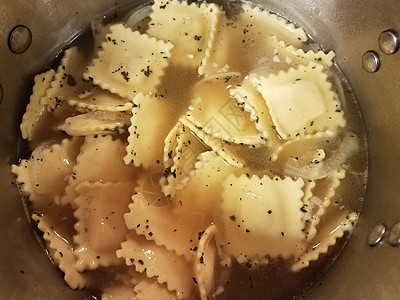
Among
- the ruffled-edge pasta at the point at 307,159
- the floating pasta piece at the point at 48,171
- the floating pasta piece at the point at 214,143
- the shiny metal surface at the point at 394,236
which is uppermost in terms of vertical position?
the shiny metal surface at the point at 394,236

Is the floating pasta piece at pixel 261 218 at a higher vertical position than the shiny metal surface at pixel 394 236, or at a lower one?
lower

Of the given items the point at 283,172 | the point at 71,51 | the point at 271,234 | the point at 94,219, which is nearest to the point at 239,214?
the point at 271,234

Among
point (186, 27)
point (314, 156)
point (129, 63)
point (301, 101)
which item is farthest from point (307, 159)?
point (129, 63)

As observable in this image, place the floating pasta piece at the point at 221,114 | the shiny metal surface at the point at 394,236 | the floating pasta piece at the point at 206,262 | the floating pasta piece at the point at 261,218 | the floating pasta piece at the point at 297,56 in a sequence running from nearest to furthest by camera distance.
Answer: the shiny metal surface at the point at 394,236
the floating pasta piece at the point at 206,262
the floating pasta piece at the point at 261,218
the floating pasta piece at the point at 221,114
the floating pasta piece at the point at 297,56

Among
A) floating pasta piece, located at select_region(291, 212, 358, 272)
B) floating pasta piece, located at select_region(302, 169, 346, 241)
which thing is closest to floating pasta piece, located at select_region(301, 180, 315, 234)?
floating pasta piece, located at select_region(302, 169, 346, 241)

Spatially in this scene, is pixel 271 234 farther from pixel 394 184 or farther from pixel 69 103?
pixel 69 103

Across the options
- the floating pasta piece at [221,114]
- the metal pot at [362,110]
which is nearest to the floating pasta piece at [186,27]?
the floating pasta piece at [221,114]

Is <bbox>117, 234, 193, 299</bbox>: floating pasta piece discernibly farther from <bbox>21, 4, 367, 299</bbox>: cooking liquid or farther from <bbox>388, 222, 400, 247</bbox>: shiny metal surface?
<bbox>388, 222, 400, 247</bbox>: shiny metal surface

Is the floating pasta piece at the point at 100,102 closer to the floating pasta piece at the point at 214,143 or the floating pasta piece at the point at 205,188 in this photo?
the floating pasta piece at the point at 214,143
